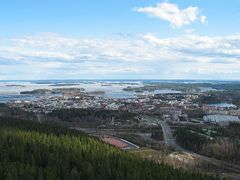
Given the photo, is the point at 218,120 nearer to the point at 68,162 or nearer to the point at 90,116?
the point at 90,116

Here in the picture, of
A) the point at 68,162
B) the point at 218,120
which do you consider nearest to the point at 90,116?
the point at 218,120

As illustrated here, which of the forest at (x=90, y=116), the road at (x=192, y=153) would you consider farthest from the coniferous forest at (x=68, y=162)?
the forest at (x=90, y=116)

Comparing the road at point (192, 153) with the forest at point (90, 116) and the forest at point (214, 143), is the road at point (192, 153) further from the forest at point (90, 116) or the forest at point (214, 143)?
the forest at point (90, 116)

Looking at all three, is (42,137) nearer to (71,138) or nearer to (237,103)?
(71,138)

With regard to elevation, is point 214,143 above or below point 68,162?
below

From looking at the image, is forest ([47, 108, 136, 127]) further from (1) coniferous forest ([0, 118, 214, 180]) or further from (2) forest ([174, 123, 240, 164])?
(1) coniferous forest ([0, 118, 214, 180])

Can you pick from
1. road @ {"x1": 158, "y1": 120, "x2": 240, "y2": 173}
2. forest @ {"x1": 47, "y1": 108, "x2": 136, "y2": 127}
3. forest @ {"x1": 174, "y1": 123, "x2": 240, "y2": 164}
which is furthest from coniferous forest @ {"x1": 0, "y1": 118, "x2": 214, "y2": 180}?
forest @ {"x1": 47, "y1": 108, "x2": 136, "y2": 127}

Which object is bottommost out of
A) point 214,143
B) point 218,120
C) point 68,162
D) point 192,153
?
point 192,153

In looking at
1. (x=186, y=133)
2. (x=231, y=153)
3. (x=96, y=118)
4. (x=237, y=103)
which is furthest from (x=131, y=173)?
(x=237, y=103)
